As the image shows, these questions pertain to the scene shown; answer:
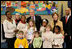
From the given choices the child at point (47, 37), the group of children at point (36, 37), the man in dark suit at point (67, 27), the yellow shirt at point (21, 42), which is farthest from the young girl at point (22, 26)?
the man in dark suit at point (67, 27)

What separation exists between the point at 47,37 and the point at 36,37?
0.77 ft

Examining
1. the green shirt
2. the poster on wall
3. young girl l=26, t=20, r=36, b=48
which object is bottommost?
the green shirt

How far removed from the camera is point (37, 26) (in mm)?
3051

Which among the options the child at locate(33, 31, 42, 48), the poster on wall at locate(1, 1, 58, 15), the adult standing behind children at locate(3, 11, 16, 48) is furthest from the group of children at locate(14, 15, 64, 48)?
the poster on wall at locate(1, 1, 58, 15)

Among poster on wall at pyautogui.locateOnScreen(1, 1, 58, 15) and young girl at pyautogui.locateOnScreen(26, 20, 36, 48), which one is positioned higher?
poster on wall at pyautogui.locateOnScreen(1, 1, 58, 15)

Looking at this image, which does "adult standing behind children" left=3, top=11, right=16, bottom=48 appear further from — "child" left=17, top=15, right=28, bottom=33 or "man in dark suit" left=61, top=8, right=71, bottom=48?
"man in dark suit" left=61, top=8, right=71, bottom=48

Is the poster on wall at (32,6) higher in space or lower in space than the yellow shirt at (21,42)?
higher

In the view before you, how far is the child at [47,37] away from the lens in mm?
2853

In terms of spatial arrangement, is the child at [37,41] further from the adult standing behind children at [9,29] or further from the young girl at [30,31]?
the adult standing behind children at [9,29]

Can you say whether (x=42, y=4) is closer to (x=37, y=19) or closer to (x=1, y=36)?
(x=37, y=19)

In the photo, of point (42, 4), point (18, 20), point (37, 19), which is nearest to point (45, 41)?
point (37, 19)

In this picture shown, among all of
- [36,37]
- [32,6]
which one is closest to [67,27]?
[36,37]

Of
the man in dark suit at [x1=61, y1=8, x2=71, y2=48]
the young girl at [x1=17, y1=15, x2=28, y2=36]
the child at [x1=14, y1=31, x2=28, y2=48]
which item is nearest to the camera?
the child at [x1=14, y1=31, x2=28, y2=48]

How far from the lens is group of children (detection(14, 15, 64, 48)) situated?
2826mm
